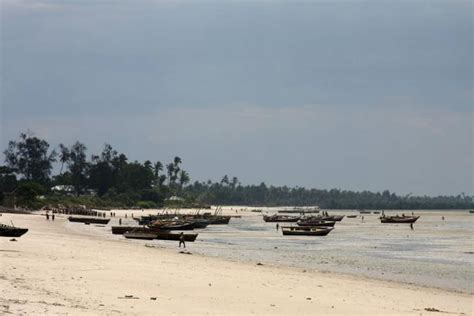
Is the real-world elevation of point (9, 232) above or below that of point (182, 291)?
above

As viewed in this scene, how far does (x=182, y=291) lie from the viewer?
17.2 metres

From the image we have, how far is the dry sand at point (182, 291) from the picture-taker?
44.8ft

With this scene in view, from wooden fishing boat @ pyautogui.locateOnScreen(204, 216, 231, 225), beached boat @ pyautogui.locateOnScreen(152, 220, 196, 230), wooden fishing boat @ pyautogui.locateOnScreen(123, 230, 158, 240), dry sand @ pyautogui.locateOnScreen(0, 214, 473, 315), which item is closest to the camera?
dry sand @ pyautogui.locateOnScreen(0, 214, 473, 315)

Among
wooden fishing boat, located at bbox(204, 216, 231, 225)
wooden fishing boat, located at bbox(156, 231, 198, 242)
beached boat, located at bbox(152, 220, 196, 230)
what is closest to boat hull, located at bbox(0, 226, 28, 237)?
wooden fishing boat, located at bbox(156, 231, 198, 242)

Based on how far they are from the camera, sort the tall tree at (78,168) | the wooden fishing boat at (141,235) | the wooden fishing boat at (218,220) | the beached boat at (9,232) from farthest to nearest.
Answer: the tall tree at (78,168) → the wooden fishing boat at (218,220) → the wooden fishing boat at (141,235) → the beached boat at (9,232)

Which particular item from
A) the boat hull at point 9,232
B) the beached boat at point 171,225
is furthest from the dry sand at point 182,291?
the beached boat at point 171,225

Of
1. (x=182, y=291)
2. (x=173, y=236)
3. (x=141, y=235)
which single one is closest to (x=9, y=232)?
(x=182, y=291)

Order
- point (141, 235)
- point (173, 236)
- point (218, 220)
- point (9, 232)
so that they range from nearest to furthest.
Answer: point (9, 232), point (173, 236), point (141, 235), point (218, 220)

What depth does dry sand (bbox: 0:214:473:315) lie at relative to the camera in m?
13.6

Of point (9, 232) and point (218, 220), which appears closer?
point (9, 232)

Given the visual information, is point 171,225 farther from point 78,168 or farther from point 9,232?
point 78,168

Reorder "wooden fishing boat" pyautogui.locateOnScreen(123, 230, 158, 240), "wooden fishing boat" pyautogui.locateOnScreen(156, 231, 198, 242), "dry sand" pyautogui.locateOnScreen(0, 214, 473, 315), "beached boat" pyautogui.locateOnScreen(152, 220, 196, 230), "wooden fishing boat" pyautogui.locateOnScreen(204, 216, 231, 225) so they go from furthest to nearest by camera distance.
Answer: "wooden fishing boat" pyautogui.locateOnScreen(204, 216, 231, 225) → "beached boat" pyautogui.locateOnScreen(152, 220, 196, 230) → "wooden fishing boat" pyautogui.locateOnScreen(123, 230, 158, 240) → "wooden fishing boat" pyautogui.locateOnScreen(156, 231, 198, 242) → "dry sand" pyautogui.locateOnScreen(0, 214, 473, 315)

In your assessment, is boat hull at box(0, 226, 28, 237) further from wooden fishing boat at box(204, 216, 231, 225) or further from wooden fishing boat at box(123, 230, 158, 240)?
wooden fishing boat at box(204, 216, 231, 225)

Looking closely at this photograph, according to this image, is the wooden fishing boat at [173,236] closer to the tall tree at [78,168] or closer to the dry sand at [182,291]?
the dry sand at [182,291]
